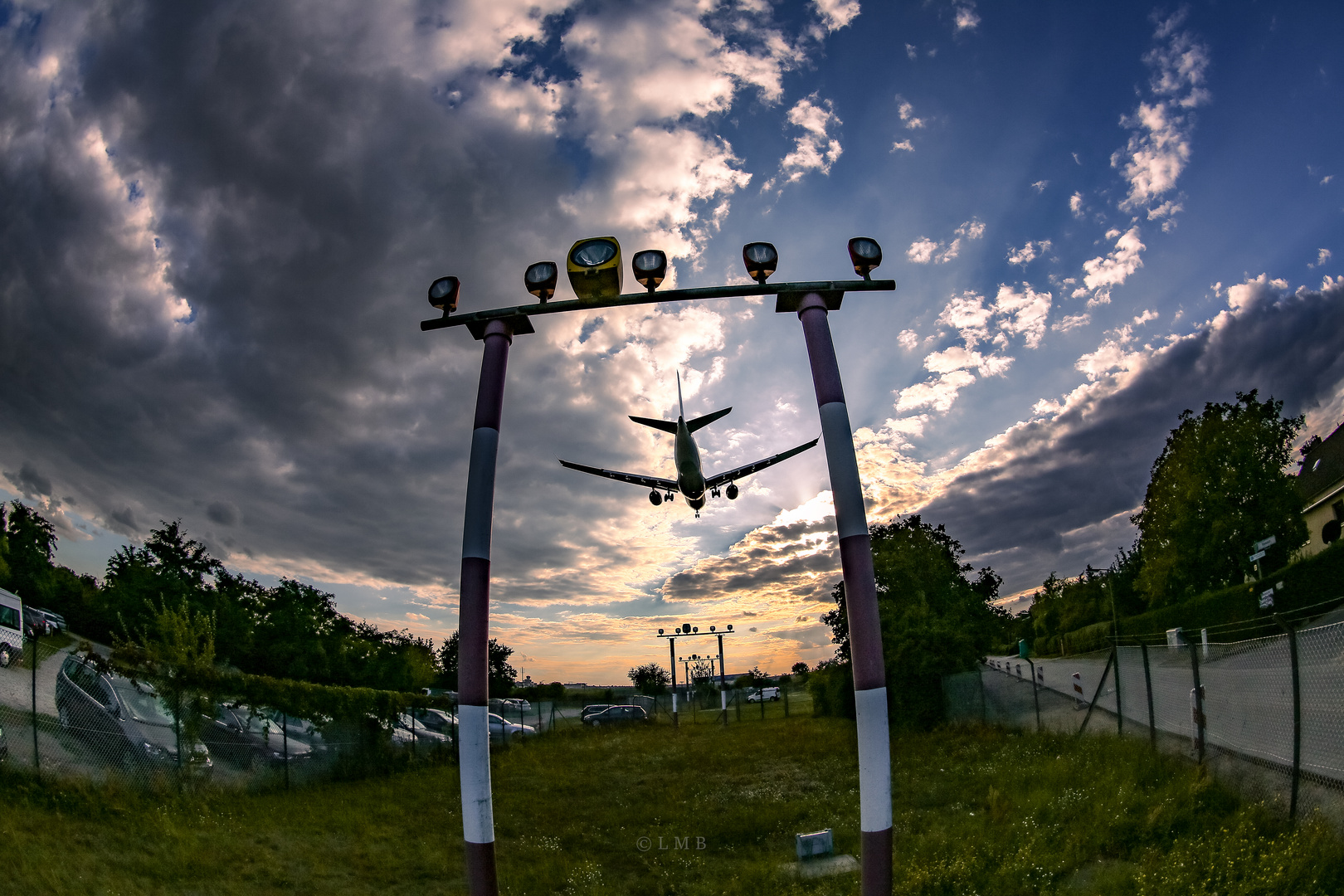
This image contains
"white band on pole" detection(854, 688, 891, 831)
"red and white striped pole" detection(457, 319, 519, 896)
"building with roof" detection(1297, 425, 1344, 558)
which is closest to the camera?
"white band on pole" detection(854, 688, 891, 831)

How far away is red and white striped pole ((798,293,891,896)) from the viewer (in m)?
5.19

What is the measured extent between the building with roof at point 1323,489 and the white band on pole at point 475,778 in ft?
160

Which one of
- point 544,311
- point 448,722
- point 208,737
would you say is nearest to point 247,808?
point 208,737

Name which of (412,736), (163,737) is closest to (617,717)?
(412,736)

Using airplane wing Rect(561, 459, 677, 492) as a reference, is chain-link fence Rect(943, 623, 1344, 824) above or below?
below

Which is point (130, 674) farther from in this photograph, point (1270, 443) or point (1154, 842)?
point (1270, 443)

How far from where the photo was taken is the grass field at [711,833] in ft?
24.6

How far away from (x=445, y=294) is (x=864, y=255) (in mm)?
4228

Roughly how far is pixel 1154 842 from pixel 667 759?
16.1m

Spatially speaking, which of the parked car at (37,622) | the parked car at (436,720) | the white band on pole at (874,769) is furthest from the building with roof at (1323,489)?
the parked car at (37,622)

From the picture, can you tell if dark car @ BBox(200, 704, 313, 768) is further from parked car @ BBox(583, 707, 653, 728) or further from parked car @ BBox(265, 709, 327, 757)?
parked car @ BBox(583, 707, 653, 728)

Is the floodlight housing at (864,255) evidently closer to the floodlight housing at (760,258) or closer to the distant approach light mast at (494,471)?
the distant approach light mast at (494,471)

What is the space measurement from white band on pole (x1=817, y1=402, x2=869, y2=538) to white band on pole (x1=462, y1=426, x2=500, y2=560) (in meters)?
3.12

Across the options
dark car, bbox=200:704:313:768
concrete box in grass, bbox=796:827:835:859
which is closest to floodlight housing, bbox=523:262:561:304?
concrete box in grass, bbox=796:827:835:859
